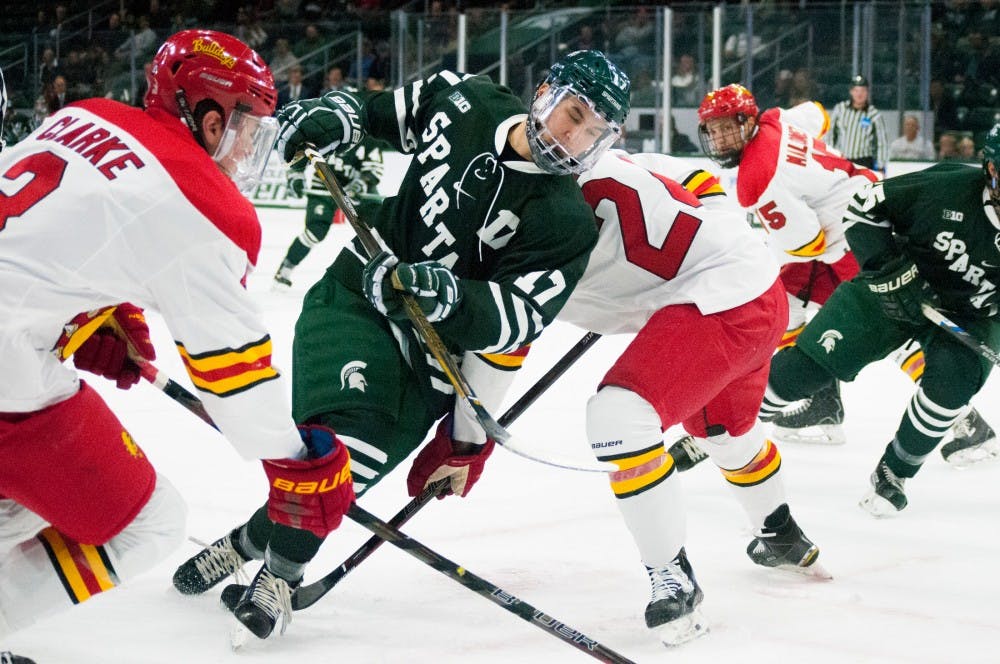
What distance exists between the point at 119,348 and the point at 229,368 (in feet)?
1.89

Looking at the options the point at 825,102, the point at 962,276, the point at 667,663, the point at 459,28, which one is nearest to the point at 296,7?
the point at 459,28

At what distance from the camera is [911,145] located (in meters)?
8.91

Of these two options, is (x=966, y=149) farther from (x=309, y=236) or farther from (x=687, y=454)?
(x=687, y=454)

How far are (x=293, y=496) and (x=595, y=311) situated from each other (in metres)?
0.94

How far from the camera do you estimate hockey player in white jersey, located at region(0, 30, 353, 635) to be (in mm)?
1806

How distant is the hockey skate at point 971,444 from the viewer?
12.6 feet

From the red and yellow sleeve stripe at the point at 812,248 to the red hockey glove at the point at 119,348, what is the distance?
241 centimetres

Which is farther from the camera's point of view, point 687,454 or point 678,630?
point 687,454

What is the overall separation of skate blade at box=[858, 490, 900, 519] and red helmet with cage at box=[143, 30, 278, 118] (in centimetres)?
209

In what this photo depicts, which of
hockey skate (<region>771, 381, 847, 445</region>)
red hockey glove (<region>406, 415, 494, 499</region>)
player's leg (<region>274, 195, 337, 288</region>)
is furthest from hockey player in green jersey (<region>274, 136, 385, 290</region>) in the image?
red hockey glove (<region>406, 415, 494, 499</region>)

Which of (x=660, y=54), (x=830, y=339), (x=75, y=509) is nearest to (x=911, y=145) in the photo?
(x=660, y=54)

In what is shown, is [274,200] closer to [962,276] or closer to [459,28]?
[459,28]

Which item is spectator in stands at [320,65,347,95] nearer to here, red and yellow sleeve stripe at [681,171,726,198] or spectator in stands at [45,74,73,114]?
spectator in stands at [45,74,73,114]

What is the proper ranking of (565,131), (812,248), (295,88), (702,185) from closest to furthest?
1. (565,131)
2. (702,185)
3. (812,248)
4. (295,88)
